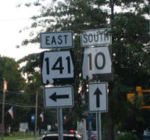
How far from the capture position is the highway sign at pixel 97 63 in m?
10.5

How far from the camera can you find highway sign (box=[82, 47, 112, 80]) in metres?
10.5

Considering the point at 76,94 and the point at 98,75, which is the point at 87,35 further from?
the point at 76,94

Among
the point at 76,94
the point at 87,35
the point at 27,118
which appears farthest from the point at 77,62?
the point at 27,118

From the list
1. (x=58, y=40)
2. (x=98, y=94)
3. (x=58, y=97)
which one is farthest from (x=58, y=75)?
(x=98, y=94)

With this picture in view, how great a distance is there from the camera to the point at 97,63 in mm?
10492

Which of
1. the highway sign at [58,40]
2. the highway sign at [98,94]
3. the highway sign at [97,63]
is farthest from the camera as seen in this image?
the highway sign at [98,94]

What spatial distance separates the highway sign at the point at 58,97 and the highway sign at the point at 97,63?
121 centimetres

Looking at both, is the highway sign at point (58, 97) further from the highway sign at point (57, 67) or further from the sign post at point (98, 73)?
the sign post at point (98, 73)

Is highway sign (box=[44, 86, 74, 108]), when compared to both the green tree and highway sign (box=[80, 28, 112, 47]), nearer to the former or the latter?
highway sign (box=[80, 28, 112, 47])

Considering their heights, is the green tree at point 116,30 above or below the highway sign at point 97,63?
above

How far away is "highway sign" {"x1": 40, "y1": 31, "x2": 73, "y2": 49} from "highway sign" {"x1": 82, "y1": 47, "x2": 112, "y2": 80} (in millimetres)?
1028

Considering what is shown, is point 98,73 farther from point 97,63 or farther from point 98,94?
point 98,94

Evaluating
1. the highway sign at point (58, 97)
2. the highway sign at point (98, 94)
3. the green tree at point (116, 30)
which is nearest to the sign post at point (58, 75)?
the highway sign at point (58, 97)

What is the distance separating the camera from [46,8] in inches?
846
